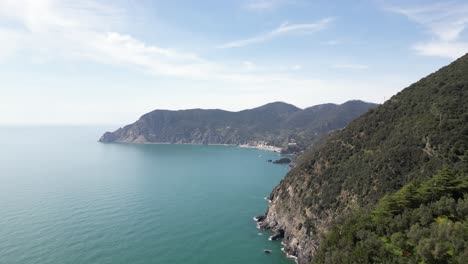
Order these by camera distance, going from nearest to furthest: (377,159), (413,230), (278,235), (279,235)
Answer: (413,230)
(377,159)
(278,235)
(279,235)

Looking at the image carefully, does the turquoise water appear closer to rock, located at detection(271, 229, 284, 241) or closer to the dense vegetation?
rock, located at detection(271, 229, 284, 241)

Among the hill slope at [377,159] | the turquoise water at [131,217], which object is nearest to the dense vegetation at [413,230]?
the hill slope at [377,159]

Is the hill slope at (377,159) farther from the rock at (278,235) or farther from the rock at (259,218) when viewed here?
the rock at (259,218)

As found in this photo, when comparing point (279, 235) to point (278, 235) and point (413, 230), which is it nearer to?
point (278, 235)

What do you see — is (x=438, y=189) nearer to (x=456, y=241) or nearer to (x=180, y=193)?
(x=456, y=241)

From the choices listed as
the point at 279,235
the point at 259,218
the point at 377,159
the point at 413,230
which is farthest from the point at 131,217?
the point at 413,230

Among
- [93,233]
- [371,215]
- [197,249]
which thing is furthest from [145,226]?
[371,215]
